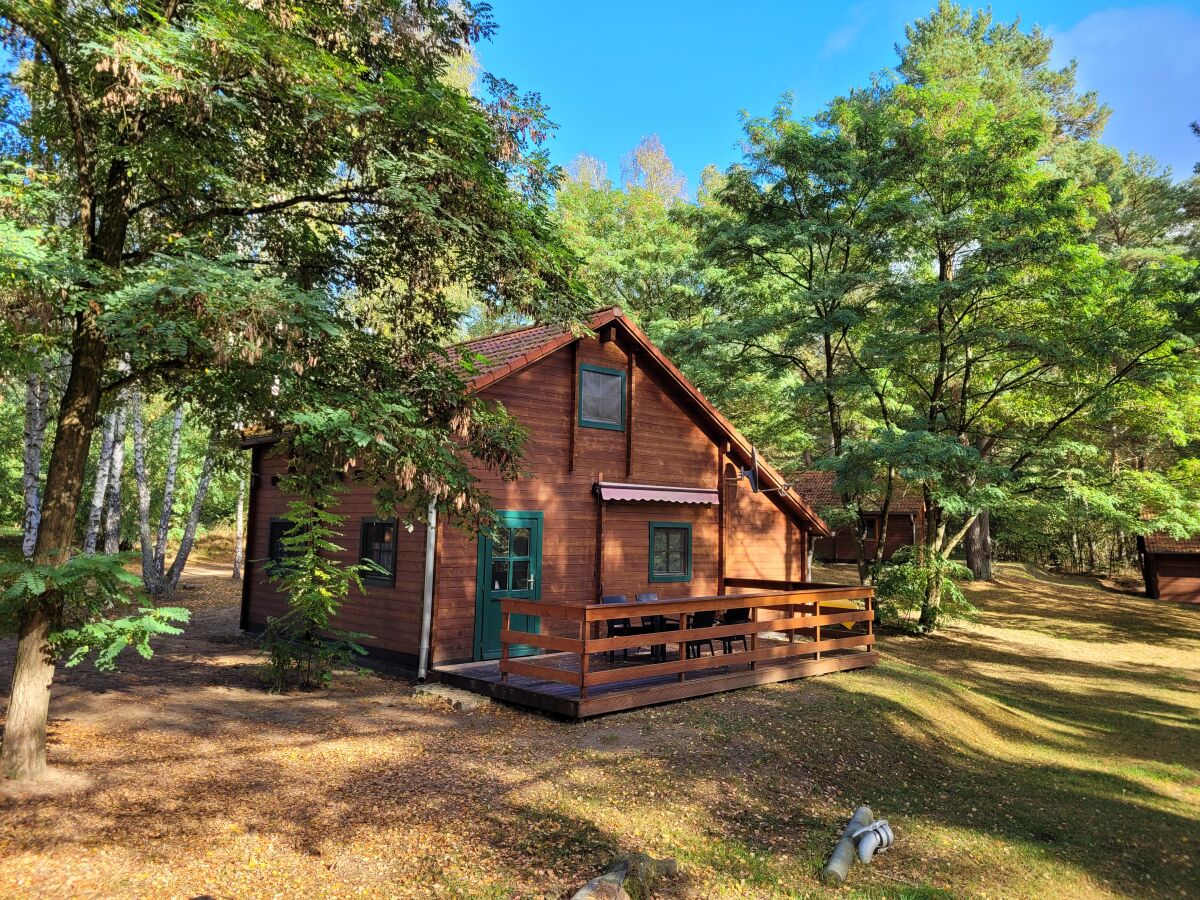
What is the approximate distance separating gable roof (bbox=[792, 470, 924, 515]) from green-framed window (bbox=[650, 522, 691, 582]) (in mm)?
15643

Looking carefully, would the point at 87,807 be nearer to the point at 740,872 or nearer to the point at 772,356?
the point at 740,872

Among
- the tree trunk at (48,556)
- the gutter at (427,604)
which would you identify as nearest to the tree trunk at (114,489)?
the gutter at (427,604)

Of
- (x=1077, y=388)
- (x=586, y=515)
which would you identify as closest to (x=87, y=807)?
(x=586, y=515)

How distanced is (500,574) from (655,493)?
11.2 feet

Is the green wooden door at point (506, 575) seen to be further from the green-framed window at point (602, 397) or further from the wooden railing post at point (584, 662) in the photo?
the wooden railing post at point (584, 662)

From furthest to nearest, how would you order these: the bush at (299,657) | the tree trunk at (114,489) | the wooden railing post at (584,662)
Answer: the tree trunk at (114,489) < the bush at (299,657) < the wooden railing post at (584,662)

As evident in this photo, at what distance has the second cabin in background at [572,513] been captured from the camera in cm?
1062

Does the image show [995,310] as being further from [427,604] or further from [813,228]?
[427,604]

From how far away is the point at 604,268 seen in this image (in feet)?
87.3

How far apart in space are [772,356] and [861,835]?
15060mm

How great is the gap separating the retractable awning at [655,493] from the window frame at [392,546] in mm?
3451

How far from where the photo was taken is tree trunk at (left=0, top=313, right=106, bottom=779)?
5.45 m

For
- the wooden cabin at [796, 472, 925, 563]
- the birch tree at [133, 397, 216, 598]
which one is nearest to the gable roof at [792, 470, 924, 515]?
the wooden cabin at [796, 472, 925, 563]

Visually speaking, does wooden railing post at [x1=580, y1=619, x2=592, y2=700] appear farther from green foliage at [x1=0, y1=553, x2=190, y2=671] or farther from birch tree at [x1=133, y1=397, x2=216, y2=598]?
birch tree at [x1=133, y1=397, x2=216, y2=598]
